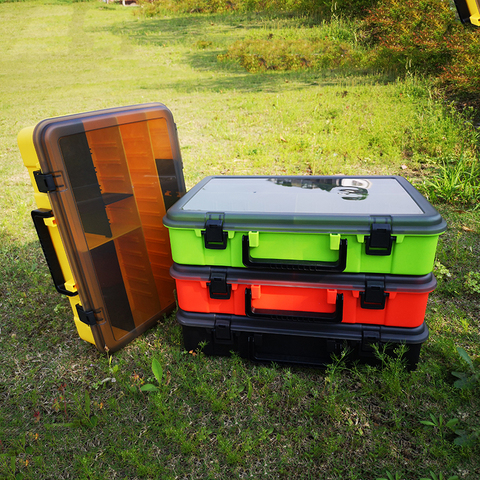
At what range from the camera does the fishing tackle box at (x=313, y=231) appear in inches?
68.8

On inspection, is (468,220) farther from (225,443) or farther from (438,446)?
(225,443)

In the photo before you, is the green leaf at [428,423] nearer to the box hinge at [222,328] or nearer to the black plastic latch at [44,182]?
the box hinge at [222,328]

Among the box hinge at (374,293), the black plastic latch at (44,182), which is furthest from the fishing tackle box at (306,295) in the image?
the black plastic latch at (44,182)

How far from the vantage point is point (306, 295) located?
1978 millimetres

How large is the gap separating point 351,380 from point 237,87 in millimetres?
9221

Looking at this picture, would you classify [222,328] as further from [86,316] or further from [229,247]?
[86,316]

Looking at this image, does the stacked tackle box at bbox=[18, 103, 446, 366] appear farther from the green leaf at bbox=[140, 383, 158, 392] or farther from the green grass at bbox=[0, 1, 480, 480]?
the green leaf at bbox=[140, 383, 158, 392]

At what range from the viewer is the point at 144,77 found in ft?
42.2

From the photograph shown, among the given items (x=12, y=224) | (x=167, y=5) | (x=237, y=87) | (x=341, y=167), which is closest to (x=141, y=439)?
(x=12, y=224)

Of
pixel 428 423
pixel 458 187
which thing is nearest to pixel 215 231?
pixel 428 423

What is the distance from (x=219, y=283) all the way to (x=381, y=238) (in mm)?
875

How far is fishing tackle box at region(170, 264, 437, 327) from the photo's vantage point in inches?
72.7

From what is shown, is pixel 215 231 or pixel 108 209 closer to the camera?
pixel 215 231

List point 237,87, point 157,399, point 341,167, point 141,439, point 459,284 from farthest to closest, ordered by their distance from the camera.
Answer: point 237,87, point 341,167, point 459,284, point 157,399, point 141,439
